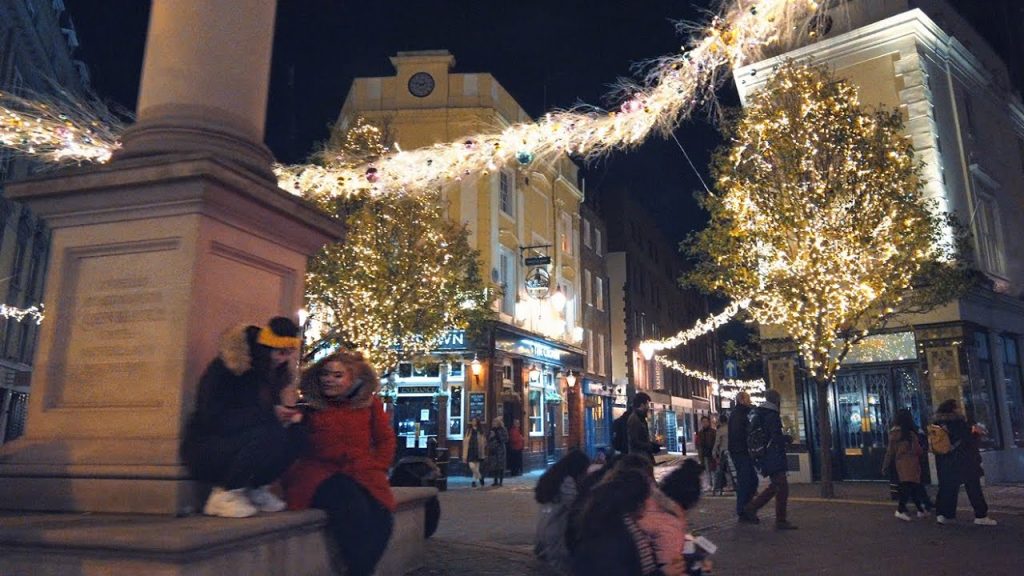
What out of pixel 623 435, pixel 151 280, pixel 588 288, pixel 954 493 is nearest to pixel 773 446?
pixel 623 435

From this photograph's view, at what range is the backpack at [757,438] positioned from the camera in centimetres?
1048

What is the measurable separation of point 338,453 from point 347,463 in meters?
0.08

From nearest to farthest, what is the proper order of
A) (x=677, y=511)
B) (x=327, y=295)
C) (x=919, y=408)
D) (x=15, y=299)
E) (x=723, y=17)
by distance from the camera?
(x=677, y=511), (x=723, y=17), (x=919, y=408), (x=327, y=295), (x=15, y=299)

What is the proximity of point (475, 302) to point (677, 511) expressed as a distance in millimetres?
17828

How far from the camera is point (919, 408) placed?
1805cm

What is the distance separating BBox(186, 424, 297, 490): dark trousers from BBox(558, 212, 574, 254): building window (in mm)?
30489

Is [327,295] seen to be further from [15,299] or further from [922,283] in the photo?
[15,299]

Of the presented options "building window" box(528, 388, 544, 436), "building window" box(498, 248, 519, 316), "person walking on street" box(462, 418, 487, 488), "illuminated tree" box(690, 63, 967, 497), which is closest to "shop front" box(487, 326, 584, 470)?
"building window" box(528, 388, 544, 436)

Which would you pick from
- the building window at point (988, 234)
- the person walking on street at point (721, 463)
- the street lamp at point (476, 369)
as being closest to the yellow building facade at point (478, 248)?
the street lamp at point (476, 369)

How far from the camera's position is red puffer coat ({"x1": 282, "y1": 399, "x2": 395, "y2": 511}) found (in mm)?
4609

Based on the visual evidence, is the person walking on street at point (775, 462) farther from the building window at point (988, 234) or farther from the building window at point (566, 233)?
the building window at point (566, 233)

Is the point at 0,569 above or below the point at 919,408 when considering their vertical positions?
below

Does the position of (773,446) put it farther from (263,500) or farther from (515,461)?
(515,461)

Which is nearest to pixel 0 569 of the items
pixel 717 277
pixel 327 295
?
pixel 717 277
